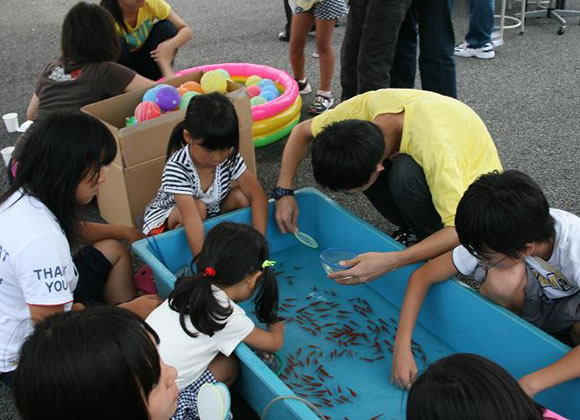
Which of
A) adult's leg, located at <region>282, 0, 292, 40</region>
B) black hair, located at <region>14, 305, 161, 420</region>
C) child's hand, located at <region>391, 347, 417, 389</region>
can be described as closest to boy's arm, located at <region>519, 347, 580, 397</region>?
child's hand, located at <region>391, 347, 417, 389</region>

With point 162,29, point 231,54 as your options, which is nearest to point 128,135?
point 162,29

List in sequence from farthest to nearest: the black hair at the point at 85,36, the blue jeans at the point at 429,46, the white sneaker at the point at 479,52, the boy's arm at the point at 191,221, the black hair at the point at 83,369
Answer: the white sneaker at the point at 479,52 < the blue jeans at the point at 429,46 < the black hair at the point at 85,36 < the boy's arm at the point at 191,221 < the black hair at the point at 83,369

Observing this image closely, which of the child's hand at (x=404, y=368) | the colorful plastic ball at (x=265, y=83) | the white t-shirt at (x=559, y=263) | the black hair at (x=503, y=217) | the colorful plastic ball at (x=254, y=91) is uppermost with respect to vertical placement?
the black hair at (x=503, y=217)

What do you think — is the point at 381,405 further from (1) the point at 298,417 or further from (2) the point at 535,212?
(2) the point at 535,212

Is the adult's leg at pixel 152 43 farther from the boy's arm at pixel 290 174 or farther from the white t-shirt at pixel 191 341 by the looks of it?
the white t-shirt at pixel 191 341

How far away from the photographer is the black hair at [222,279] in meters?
1.27

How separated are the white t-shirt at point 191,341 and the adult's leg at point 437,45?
142 cm

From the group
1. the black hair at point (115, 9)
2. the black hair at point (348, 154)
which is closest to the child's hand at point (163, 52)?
the black hair at point (115, 9)

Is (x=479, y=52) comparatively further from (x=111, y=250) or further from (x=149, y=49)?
(x=111, y=250)

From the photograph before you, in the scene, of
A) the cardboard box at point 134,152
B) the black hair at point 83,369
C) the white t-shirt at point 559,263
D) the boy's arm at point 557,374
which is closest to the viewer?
the black hair at point 83,369

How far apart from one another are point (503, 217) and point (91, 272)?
1.03 m

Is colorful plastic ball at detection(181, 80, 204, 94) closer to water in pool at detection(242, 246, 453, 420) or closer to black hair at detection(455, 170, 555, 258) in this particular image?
water in pool at detection(242, 246, 453, 420)

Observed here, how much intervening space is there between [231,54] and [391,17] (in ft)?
5.77

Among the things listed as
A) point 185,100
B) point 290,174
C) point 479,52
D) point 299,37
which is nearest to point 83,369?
point 290,174
